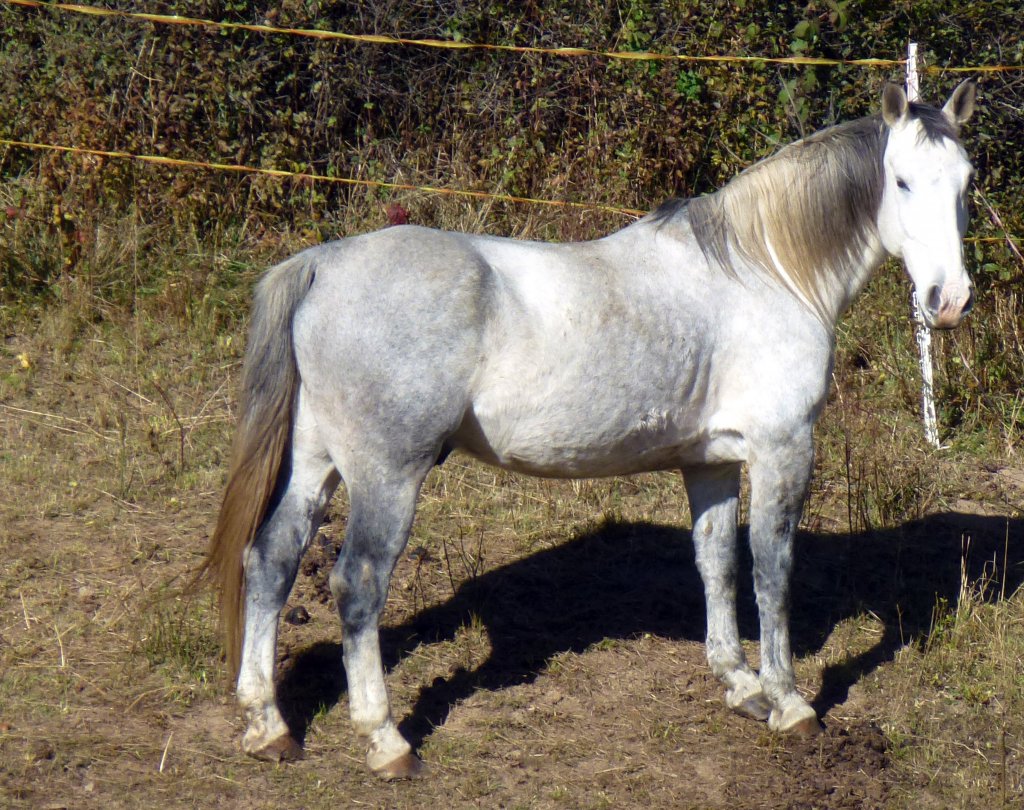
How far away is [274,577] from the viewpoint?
3.43 meters

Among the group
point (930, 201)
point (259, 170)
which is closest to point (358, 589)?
point (930, 201)

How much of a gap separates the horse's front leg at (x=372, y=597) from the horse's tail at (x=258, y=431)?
0.31m

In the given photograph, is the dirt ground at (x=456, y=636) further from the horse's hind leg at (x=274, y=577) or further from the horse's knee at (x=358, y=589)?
the horse's knee at (x=358, y=589)

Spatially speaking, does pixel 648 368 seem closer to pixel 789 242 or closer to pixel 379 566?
pixel 789 242

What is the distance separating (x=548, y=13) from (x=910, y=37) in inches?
91.1

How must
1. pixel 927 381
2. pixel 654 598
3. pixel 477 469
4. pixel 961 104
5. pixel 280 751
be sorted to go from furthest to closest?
1. pixel 927 381
2. pixel 477 469
3. pixel 654 598
4. pixel 961 104
5. pixel 280 751

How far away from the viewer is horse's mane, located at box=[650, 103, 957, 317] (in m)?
3.62

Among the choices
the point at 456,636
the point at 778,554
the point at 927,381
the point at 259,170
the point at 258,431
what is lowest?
the point at 456,636

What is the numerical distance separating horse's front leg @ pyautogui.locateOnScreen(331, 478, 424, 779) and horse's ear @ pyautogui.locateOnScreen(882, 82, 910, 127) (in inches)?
74.9

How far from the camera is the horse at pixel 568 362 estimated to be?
10.5ft

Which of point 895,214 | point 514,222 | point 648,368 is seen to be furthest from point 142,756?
point 514,222

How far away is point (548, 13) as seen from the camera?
725 centimetres

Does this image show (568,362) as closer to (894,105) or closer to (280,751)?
(894,105)

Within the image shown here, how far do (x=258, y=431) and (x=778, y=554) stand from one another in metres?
1.76
